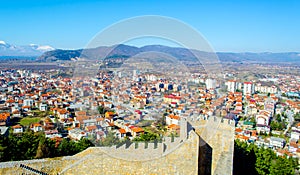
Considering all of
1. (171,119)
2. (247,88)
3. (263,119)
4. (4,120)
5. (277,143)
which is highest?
(171,119)

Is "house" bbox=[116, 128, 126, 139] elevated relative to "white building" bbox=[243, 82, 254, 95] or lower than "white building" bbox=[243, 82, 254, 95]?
elevated

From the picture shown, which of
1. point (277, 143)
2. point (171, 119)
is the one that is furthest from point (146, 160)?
point (277, 143)

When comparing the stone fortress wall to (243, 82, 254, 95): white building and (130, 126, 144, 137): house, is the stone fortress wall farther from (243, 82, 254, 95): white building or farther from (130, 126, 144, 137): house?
(243, 82, 254, 95): white building

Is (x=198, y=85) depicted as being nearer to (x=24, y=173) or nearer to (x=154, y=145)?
(x=154, y=145)

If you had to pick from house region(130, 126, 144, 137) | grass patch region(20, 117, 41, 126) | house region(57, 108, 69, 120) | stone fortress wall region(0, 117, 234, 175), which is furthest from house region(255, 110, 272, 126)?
stone fortress wall region(0, 117, 234, 175)

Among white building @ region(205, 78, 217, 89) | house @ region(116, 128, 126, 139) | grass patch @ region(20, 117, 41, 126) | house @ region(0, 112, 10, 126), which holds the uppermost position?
white building @ region(205, 78, 217, 89)

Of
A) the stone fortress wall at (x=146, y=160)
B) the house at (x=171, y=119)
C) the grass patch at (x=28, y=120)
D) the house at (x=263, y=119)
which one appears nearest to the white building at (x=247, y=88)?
the house at (x=263, y=119)

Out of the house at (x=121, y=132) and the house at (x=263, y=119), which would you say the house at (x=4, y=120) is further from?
the house at (x=263, y=119)

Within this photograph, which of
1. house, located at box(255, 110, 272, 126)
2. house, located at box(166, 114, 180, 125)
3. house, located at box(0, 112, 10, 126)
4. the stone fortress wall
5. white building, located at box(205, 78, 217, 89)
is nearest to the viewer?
the stone fortress wall

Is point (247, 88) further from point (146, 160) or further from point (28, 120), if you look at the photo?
point (146, 160)
